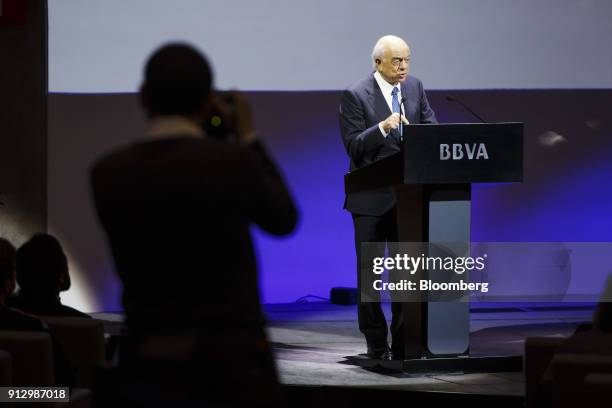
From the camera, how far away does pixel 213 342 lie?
4.99 feet

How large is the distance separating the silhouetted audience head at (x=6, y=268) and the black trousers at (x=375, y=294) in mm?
1703

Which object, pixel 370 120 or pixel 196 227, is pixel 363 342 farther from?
pixel 196 227

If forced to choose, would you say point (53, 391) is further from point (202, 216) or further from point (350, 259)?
point (350, 259)

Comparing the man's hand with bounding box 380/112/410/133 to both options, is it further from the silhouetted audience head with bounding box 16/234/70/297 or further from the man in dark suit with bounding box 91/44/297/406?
the man in dark suit with bounding box 91/44/297/406

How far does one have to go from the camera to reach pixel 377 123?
4.22 meters

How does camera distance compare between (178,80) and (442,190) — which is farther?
(442,190)

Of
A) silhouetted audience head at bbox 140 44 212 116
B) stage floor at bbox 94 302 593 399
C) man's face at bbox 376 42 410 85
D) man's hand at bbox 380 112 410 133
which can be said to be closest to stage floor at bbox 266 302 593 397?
stage floor at bbox 94 302 593 399

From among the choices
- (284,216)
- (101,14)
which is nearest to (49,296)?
(284,216)

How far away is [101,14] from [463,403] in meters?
4.31

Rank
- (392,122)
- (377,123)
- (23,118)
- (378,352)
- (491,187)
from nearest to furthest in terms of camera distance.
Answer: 1. (392,122)
2. (378,352)
3. (377,123)
4. (23,118)
5. (491,187)

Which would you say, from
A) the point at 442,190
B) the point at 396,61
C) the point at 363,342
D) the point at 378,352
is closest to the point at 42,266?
the point at 442,190

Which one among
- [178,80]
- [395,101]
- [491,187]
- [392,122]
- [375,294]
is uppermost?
[395,101]

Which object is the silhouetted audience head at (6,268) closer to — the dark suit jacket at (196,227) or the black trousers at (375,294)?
the dark suit jacket at (196,227)

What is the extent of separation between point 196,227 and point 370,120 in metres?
2.74
